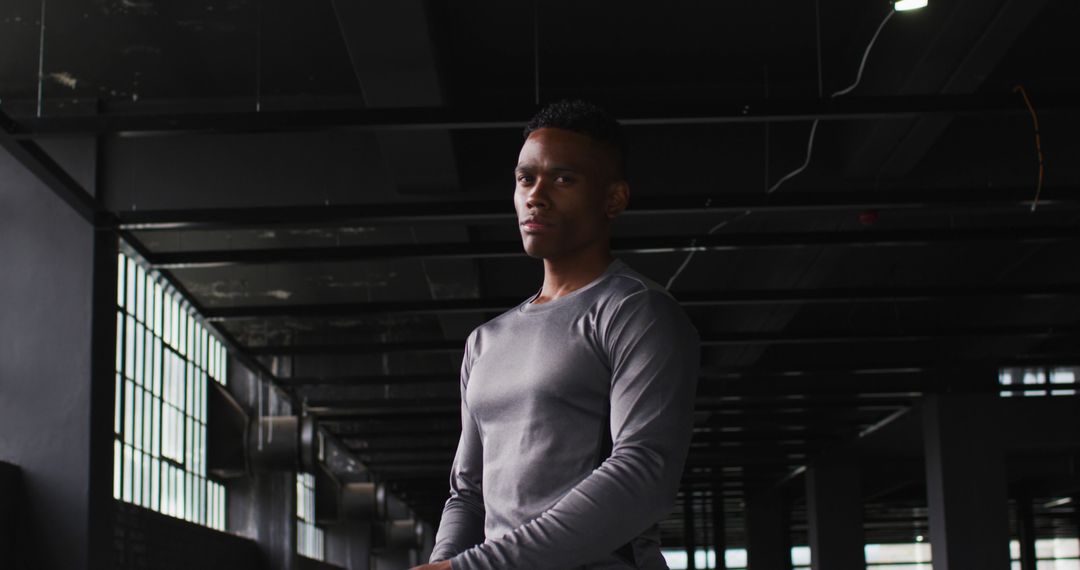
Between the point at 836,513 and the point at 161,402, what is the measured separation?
11.5 meters

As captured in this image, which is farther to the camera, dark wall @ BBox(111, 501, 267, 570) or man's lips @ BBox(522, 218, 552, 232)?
dark wall @ BBox(111, 501, 267, 570)

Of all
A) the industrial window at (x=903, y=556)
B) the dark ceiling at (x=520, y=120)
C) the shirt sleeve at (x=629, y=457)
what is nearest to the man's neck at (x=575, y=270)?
the shirt sleeve at (x=629, y=457)

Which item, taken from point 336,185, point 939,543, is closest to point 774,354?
point 939,543

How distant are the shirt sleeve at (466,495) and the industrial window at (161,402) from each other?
355 inches

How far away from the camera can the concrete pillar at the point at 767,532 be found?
92.3 ft

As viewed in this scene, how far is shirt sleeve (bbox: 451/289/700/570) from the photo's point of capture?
51.7 inches

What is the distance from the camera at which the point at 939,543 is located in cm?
1483

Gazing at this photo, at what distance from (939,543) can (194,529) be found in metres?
7.44

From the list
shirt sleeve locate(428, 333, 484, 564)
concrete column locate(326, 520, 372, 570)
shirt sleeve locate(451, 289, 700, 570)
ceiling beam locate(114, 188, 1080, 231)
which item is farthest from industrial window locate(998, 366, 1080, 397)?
concrete column locate(326, 520, 372, 570)

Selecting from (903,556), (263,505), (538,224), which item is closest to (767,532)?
(263,505)

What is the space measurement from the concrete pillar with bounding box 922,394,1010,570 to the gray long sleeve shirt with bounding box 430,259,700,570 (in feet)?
45.5

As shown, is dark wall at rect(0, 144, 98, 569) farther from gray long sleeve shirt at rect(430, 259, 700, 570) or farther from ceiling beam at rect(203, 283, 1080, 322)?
gray long sleeve shirt at rect(430, 259, 700, 570)

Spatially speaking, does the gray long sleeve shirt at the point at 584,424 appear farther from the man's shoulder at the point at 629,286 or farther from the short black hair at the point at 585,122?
the short black hair at the point at 585,122

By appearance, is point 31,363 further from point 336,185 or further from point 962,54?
point 962,54
